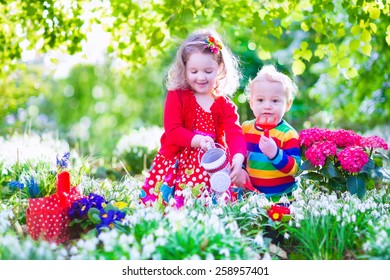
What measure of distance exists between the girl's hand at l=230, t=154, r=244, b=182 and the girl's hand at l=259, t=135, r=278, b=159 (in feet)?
0.52

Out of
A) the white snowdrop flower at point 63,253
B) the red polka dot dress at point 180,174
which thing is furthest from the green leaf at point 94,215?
A: the red polka dot dress at point 180,174

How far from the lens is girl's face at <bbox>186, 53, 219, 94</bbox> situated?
367 cm

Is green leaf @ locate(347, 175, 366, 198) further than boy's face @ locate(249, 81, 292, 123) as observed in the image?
No

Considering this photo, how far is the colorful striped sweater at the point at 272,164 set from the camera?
3.82 m

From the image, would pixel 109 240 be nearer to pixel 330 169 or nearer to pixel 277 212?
pixel 277 212

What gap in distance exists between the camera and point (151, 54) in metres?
5.73

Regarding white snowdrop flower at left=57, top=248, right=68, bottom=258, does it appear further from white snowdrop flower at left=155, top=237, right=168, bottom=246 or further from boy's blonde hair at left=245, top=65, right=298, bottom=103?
boy's blonde hair at left=245, top=65, right=298, bottom=103

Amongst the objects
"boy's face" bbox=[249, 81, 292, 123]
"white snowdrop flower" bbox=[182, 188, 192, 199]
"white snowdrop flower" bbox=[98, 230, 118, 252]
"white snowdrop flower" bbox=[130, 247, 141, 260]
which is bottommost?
"white snowdrop flower" bbox=[130, 247, 141, 260]

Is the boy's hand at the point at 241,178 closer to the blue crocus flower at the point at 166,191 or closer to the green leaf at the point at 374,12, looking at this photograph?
the blue crocus flower at the point at 166,191

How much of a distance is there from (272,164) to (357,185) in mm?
586

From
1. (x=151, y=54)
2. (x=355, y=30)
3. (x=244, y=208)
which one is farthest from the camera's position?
(x=151, y=54)

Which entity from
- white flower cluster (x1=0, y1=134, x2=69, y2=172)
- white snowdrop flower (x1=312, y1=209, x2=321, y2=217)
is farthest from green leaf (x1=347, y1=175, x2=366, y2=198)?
white flower cluster (x1=0, y1=134, x2=69, y2=172)

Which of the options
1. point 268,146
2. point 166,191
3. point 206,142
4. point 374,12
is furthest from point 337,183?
point 374,12
